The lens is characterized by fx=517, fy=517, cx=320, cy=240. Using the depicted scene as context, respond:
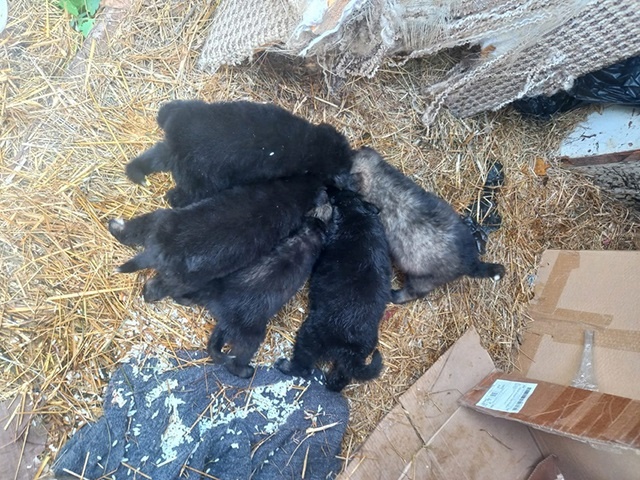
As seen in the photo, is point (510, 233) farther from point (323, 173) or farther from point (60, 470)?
point (60, 470)

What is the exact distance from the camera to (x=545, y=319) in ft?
9.87

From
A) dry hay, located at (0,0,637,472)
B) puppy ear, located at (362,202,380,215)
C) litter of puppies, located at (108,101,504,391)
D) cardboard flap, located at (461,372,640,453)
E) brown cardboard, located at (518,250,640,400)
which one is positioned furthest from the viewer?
puppy ear, located at (362,202,380,215)

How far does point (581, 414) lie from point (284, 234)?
1492 millimetres

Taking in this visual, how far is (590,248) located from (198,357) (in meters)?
2.48

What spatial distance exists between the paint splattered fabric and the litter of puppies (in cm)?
13

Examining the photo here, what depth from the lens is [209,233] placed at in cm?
212

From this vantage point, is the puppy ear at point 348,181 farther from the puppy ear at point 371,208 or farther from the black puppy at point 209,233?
the black puppy at point 209,233

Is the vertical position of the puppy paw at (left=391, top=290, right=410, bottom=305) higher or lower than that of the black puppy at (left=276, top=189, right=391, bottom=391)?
lower

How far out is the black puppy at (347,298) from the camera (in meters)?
2.44

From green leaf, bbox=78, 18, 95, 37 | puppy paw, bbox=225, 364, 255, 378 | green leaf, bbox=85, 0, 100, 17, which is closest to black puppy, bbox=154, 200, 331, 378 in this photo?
puppy paw, bbox=225, 364, 255, 378

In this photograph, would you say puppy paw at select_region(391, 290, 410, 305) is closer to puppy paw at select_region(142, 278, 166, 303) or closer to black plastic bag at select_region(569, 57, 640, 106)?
puppy paw at select_region(142, 278, 166, 303)

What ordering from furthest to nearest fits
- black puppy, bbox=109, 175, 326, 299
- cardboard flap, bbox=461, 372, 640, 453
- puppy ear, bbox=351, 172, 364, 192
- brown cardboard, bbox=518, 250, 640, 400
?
puppy ear, bbox=351, 172, 364, 192
brown cardboard, bbox=518, 250, 640, 400
black puppy, bbox=109, 175, 326, 299
cardboard flap, bbox=461, 372, 640, 453

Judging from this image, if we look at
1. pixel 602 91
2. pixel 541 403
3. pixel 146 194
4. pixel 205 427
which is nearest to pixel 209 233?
pixel 146 194

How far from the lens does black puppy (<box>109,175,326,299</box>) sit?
82.1 inches
